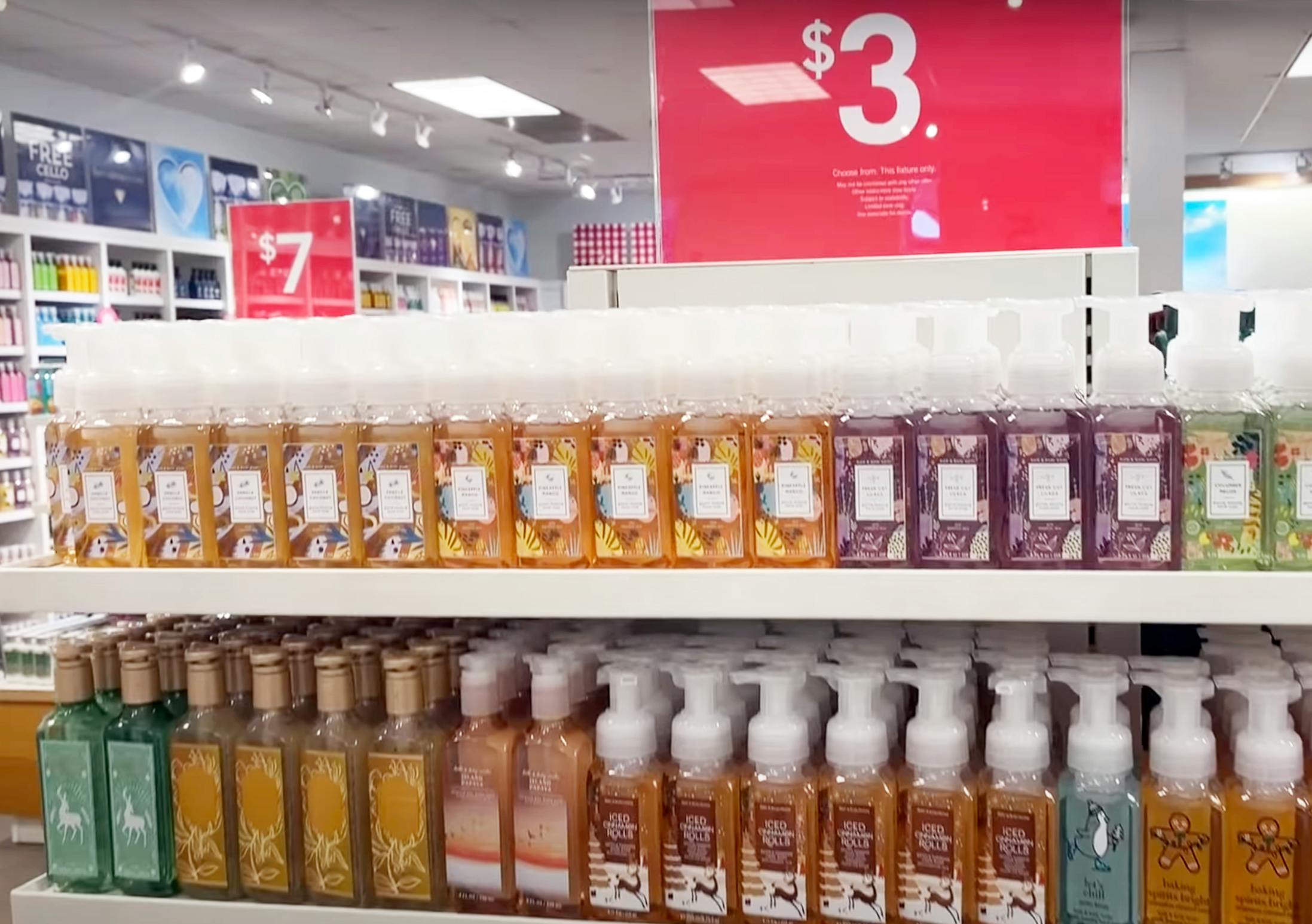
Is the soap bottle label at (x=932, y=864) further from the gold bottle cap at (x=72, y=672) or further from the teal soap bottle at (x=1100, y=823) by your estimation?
the gold bottle cap at (x=72, y=672)

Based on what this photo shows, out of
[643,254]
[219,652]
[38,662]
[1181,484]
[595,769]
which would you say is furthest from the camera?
[643,254]

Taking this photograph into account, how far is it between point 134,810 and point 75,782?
0.08 metres

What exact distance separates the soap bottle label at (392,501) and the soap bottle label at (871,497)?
0.43 metres

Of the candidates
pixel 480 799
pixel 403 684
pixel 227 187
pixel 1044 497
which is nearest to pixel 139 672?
pixel 403 684

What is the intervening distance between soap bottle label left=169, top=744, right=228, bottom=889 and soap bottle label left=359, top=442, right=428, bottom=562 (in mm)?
342

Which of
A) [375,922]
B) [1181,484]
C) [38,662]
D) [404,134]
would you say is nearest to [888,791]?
[1181,484]

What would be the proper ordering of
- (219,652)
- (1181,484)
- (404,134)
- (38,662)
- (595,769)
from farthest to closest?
(404,134)
(38,662)
(219,652)
(595,769)
(1181,484)

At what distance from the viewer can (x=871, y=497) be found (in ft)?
3.79

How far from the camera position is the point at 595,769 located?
1.28m

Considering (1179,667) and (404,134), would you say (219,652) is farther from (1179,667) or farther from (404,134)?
(404,134)

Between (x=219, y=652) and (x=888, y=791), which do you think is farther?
(x=219, y=652)

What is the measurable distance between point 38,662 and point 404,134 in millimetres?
5652

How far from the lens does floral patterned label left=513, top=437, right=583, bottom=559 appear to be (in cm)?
121

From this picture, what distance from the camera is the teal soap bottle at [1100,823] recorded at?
1.14 m
